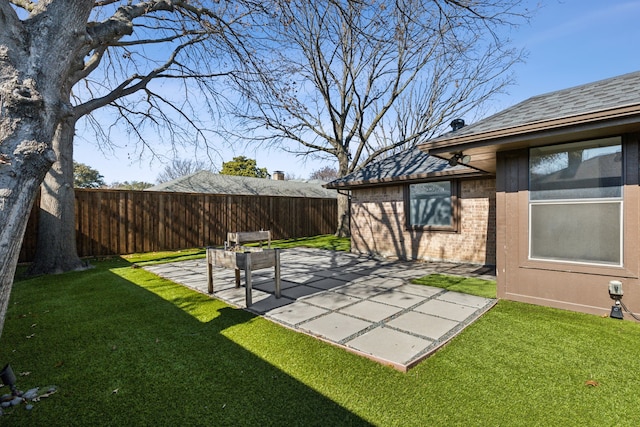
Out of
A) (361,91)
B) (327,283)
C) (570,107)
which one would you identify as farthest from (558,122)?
(361,91)

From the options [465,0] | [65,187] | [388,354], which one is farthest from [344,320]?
[65,187]

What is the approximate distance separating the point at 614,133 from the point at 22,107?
233 inches

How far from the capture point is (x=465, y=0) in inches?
170

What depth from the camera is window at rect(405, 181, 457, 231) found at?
763 cm

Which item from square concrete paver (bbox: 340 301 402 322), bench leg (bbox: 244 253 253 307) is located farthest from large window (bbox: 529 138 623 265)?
bench leg (bbox: 244 253 253 307)

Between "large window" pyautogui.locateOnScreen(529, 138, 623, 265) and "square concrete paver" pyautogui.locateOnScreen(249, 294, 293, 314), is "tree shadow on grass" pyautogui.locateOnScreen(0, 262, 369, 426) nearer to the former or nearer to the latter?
"square concrete paver" pyautogui.locateOnScreen(249, 294, 293, 314)

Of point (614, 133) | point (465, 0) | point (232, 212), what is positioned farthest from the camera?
point (232, 212)

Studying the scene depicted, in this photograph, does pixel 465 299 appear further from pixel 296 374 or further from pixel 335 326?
pixel 296 374

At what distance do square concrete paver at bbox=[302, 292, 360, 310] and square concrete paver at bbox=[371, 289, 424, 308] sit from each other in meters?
0.40

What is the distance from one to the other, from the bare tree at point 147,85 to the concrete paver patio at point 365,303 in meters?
2.40

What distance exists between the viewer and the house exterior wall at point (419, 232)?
719 centimetres

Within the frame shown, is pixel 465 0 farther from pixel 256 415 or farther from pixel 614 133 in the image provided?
pixel 256 415

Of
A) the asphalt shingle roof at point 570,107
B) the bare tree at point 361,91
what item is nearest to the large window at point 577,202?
the asphalt shingle roof at point 570,107

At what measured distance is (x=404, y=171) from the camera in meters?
8.44
